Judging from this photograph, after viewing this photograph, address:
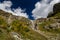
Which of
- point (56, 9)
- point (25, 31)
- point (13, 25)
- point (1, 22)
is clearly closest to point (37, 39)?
point (25, 31)

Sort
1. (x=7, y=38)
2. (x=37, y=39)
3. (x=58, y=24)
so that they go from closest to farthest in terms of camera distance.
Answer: (x=7, y=38)
(x=37, y=39)
(x=58, y=24)

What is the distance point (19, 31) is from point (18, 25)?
784mm

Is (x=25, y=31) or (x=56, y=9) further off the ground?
(x=56, y=9)

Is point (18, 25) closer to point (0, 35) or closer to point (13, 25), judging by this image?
point (13, 25)

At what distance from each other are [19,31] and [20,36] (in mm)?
831

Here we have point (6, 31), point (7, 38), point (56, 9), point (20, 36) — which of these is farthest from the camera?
point (56, 9)

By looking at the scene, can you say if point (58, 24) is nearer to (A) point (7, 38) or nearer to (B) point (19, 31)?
(B) point (19, 31)

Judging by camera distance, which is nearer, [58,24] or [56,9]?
[58,24]

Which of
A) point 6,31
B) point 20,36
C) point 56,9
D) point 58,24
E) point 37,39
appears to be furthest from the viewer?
point 56,9

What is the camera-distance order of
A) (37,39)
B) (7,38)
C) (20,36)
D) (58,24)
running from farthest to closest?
(58,24)
(37,39)
(20,36)
(7,38)

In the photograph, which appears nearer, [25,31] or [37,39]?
[25,31]

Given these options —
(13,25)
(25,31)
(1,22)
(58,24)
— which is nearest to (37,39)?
(25,31)

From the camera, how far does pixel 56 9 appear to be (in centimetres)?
10256

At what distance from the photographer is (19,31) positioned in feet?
79.7
